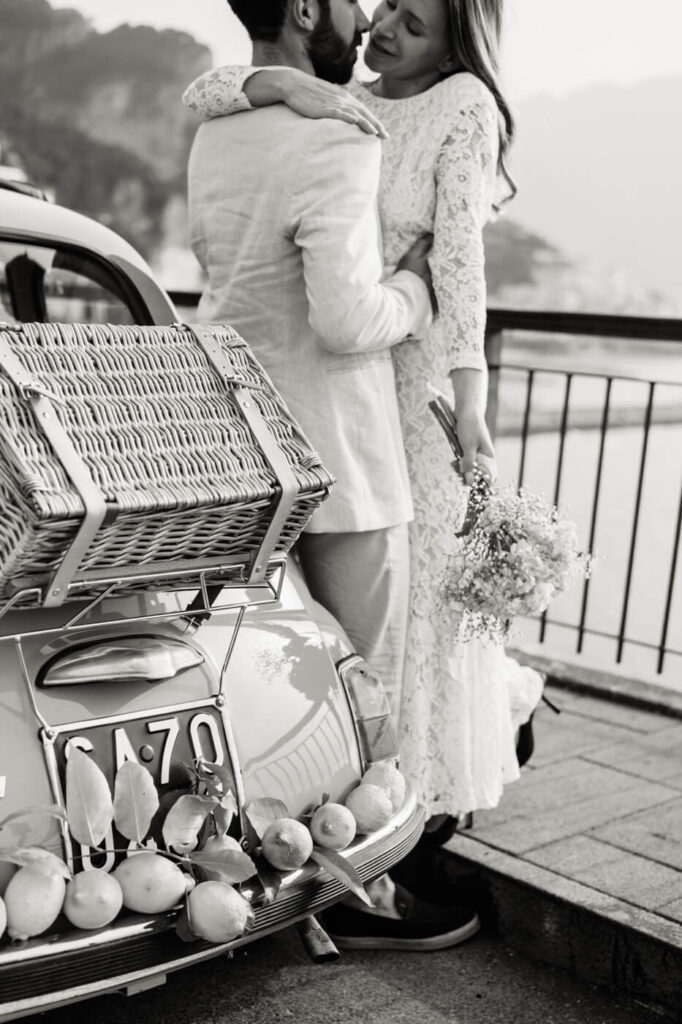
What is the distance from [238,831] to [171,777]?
17 centimetres

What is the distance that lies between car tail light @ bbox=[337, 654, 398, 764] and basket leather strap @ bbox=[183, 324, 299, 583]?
1.35ft

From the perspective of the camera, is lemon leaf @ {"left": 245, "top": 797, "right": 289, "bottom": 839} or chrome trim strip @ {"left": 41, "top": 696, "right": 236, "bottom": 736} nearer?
chrome trim strip @ {"left": 41, "top": 696, "right": 236, "bottom": 736}

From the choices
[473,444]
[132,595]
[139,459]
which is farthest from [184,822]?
[473,444]

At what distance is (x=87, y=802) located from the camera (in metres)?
1.87

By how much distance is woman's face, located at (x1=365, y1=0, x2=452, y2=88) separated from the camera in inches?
108

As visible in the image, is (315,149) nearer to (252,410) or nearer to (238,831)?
(252,410)

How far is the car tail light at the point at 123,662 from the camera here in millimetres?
1962

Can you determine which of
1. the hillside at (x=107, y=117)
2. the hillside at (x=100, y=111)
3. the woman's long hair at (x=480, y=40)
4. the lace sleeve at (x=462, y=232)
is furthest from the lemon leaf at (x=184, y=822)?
the hillside at (x=100, y=111)

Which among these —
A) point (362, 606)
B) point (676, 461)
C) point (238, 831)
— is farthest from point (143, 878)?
point (676, 461)

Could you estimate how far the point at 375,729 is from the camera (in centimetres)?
239

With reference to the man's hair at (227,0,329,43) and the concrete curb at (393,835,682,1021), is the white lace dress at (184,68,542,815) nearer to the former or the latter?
the concrete curb at (393,835,682,1021)

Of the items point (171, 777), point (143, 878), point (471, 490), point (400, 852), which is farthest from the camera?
point (471, 490)

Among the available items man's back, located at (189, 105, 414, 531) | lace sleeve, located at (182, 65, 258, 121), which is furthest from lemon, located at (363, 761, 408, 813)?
lace sleeve, located at (182, 65, 258, 121)

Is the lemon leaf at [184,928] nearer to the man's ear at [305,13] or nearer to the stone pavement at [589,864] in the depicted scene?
the stone pavement at [589,864]
